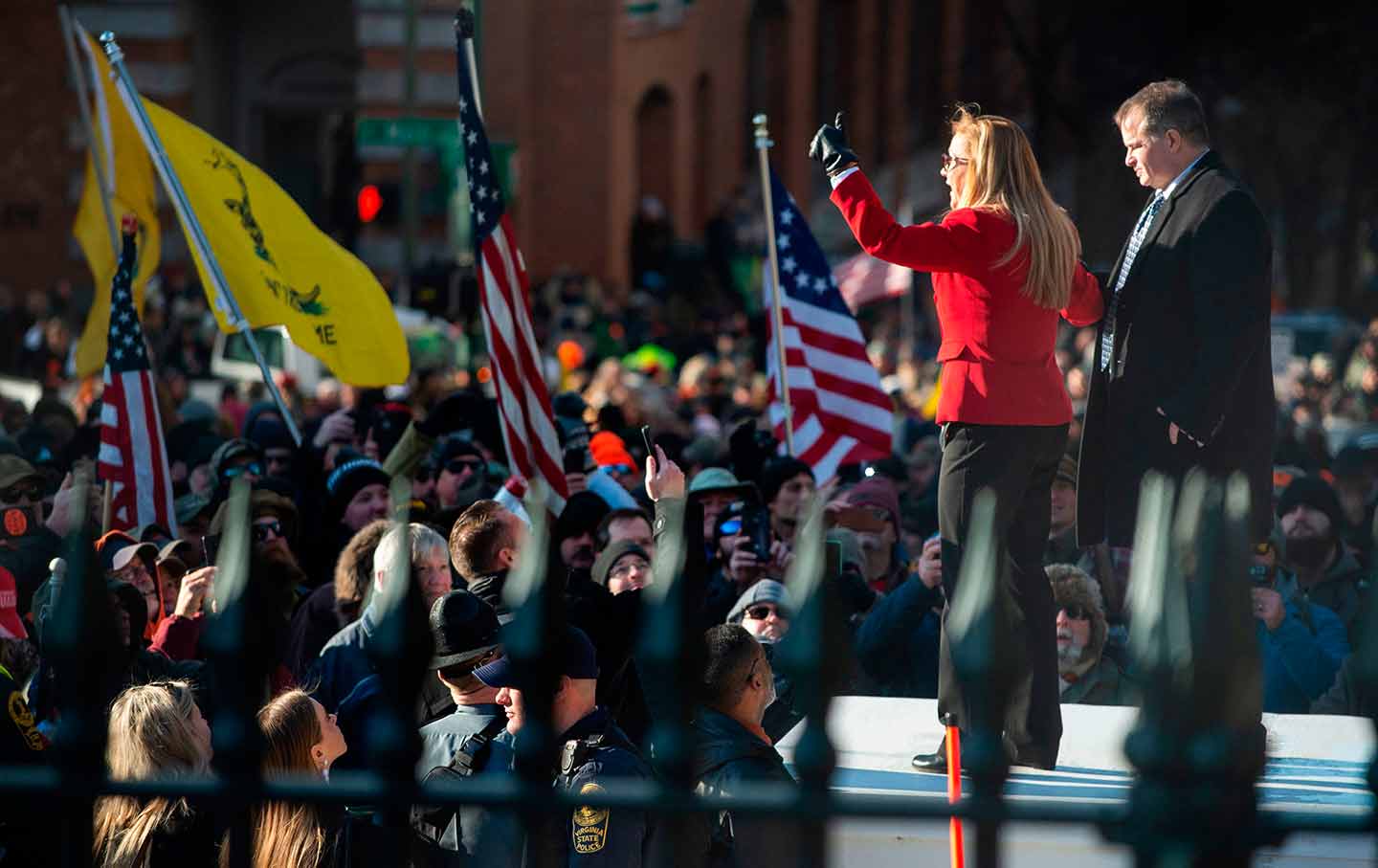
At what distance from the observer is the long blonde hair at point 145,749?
13.3ft

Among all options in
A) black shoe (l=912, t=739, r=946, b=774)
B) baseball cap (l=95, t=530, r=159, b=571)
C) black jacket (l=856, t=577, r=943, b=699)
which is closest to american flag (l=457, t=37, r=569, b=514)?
baseball cap (l=95, t=530, r=159, b=571)

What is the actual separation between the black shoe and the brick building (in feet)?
77.3

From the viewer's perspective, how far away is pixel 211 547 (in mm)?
7129

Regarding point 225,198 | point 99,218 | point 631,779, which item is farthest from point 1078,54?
point 631,779

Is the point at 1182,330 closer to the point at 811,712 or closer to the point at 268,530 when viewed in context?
the point at 811,712

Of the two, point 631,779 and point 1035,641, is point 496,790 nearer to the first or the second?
point 631,779

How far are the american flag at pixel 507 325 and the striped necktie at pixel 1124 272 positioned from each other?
4.52m

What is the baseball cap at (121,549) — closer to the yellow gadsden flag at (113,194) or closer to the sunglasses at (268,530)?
the sunglasses at (268,530)

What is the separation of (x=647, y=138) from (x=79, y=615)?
4584 cm

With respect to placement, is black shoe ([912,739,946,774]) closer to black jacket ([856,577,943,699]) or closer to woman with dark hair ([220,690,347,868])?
woman with dark hair ([220,690,347,868])

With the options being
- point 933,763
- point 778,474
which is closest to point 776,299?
point 778,474

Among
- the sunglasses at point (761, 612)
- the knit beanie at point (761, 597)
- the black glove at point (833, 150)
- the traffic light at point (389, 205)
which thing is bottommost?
the sunglasses at point (761, 612)

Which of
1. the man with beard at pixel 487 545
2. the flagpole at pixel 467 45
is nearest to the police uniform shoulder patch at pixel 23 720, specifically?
the man with beard at pixel 487 545

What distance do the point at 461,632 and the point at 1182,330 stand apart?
77.2 inches
